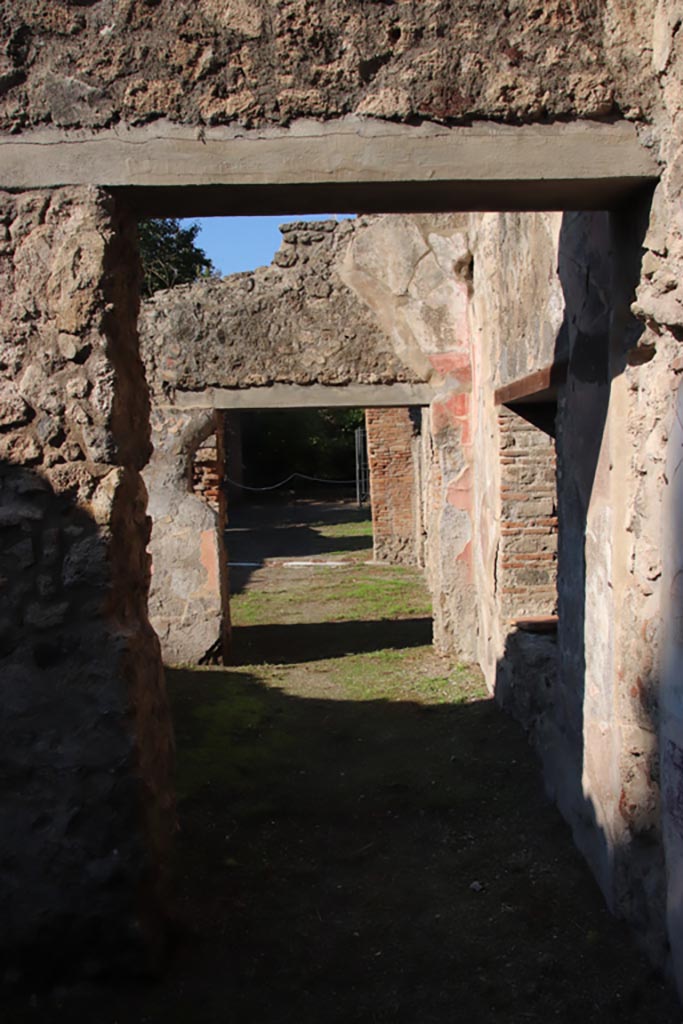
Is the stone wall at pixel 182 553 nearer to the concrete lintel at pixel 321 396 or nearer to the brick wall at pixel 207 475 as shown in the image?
the concrete lintel at pixel 321 396

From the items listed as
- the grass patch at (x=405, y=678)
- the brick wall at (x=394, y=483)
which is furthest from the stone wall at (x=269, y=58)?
the brick wall at (x=394, y=483)

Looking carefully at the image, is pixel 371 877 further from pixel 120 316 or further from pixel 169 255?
pixel 169 255

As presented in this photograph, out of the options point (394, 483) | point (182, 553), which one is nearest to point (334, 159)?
point (182, 553)

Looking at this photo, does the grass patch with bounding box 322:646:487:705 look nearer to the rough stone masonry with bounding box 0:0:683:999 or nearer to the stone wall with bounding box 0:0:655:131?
the rough stone masonry with bounding box 0:0:683:999

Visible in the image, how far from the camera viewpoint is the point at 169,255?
22266mm

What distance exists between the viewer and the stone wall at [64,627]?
2.46 m

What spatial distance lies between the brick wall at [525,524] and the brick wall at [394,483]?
6754 millimetres

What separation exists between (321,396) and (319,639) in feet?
7.84

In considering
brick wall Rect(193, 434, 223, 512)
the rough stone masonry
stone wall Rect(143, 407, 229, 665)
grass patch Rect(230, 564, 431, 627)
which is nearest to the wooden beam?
the rough stone masonry

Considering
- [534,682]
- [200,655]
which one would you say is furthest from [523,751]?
[200,655]

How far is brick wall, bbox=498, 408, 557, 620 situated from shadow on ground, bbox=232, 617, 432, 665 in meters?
2.20

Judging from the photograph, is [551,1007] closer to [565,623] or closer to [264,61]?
[565,623]

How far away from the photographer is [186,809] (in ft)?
12.6

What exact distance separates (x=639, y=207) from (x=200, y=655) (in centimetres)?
531
